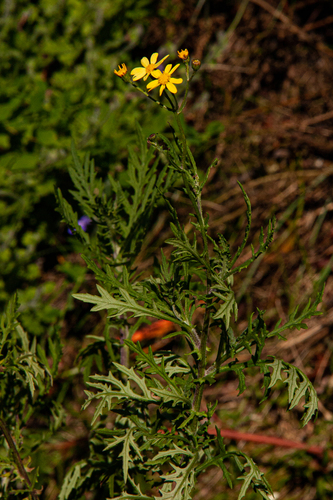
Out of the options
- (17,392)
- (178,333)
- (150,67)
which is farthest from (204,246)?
(17,392)

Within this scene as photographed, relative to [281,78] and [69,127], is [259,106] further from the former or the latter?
[69,127]

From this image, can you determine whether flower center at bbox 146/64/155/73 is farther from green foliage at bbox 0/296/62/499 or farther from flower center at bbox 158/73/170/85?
green foliage at bbox 0/296/62/499

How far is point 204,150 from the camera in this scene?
11.5ft

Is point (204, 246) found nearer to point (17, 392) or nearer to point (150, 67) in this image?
point (150, 67)

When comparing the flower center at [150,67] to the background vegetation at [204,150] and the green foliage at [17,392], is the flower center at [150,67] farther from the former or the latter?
the background vegetation at [204,150]

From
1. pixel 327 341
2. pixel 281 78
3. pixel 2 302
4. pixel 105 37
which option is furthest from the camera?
pixel 281 78

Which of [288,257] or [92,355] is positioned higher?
[92,355]

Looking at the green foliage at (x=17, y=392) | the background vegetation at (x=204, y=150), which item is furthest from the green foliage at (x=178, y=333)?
the background vegetation at (x=204, y=150)

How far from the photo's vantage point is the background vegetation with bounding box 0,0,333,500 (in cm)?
299

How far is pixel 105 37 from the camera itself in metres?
3.50

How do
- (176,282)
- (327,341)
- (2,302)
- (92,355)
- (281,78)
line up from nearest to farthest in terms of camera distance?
1. (176,282)
2. (92,355)
3. (2,302)
4. (327,341)
5. (281,78)

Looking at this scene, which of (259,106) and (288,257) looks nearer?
(288,257)

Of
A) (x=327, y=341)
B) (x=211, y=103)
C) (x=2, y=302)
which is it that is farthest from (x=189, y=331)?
(x=211, y=103)

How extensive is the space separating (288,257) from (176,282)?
90.9 inches
